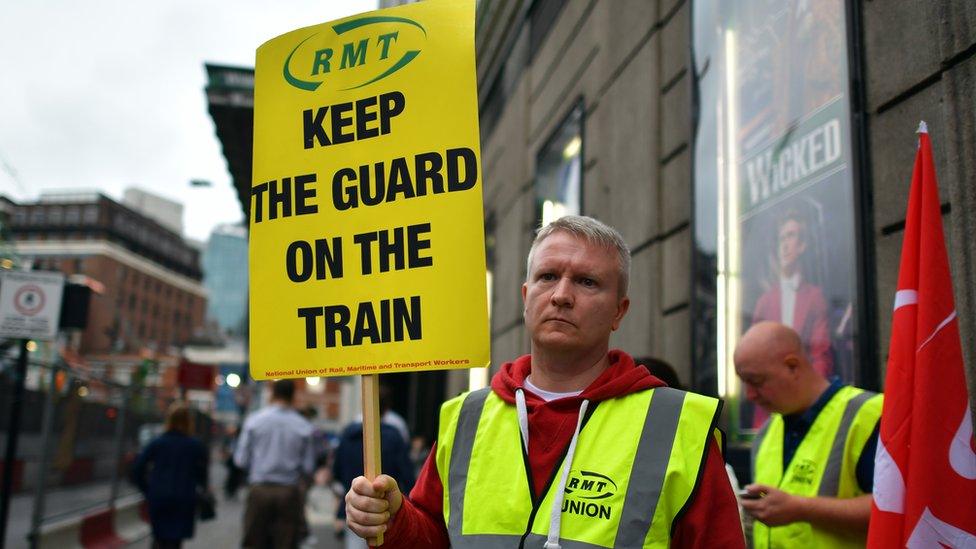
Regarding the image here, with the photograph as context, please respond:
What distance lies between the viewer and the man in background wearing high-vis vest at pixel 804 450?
3.07 m

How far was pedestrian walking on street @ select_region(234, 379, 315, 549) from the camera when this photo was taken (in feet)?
26.4

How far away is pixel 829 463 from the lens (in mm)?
3242

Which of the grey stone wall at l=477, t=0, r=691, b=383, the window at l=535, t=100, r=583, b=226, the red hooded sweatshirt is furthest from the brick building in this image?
the red hooded sweatshirt

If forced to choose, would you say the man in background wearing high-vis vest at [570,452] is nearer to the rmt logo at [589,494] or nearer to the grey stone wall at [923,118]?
the rmt logo at [589,494]

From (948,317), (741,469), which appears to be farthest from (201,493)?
(948,317)

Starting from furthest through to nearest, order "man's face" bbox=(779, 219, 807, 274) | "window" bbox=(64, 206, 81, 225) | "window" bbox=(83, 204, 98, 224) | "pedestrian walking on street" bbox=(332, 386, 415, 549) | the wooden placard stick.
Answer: "window" bbox=(64, 206, 81, 225) → "window" bbox=(83, 204, 98, 224) → "pedestrian walking on street" bbox=(332, 386, 415, 549) → "man's face" bbox=(779, 219, 807, 274) → the wooden placard stick

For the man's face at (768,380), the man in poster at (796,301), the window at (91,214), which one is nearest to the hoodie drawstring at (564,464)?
the man's face at (768,380)

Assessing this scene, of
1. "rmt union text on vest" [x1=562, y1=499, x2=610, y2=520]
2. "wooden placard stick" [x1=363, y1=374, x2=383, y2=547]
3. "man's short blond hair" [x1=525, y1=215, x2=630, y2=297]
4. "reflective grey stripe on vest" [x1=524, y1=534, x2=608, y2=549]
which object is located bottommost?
"reflective grey stripe on vest" [x1=524, y1=534, x2=608, y2=549]

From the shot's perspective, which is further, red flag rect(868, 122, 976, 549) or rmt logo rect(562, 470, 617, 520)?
red flag rect(868, 122, 976, 549)

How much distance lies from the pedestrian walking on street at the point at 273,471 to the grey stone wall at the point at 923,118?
18.0ft

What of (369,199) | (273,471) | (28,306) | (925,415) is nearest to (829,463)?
(925,415)

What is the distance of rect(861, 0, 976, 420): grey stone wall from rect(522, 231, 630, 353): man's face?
1518 mm

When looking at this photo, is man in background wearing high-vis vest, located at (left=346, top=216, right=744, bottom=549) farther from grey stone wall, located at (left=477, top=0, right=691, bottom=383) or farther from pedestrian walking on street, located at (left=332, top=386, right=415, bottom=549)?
pedestrian walking on street, located at (left=332, top=386, right=415, bottom=549)

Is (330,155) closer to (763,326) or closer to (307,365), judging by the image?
(307,365)
